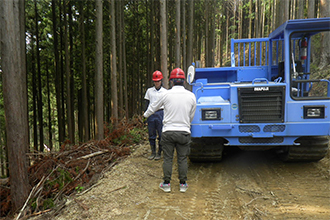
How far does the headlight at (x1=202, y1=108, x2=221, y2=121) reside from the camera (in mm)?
5059

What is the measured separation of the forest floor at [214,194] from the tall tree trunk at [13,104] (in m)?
1.02

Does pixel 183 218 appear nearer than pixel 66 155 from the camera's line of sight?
Yes

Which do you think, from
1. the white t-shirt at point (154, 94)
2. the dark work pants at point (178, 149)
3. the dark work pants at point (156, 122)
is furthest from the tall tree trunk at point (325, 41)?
the dark work pants at point (178, 149)

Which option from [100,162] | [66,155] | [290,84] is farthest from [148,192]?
[290,84]

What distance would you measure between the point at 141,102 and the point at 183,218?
749 inches

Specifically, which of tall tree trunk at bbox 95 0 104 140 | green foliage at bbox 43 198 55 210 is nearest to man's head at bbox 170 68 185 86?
green foliage at bbox 43 198 55 210

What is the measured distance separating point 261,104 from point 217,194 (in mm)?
1922

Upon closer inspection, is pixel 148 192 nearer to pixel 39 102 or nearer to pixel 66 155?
pixel 66 155

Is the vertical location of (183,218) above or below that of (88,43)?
below

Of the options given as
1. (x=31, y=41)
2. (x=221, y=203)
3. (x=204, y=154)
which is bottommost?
(x=221, y=203)

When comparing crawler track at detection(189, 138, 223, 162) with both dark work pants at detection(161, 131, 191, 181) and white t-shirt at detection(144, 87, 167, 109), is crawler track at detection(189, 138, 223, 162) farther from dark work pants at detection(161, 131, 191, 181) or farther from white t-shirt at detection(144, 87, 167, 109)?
white t-shirt at detection(144, 87, 167, 109)

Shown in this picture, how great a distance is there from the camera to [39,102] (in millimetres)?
15352

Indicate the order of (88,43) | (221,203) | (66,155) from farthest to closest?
(88,43) < (66,155) < (221,203)

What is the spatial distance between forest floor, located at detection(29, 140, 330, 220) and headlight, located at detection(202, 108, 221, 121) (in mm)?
1176
